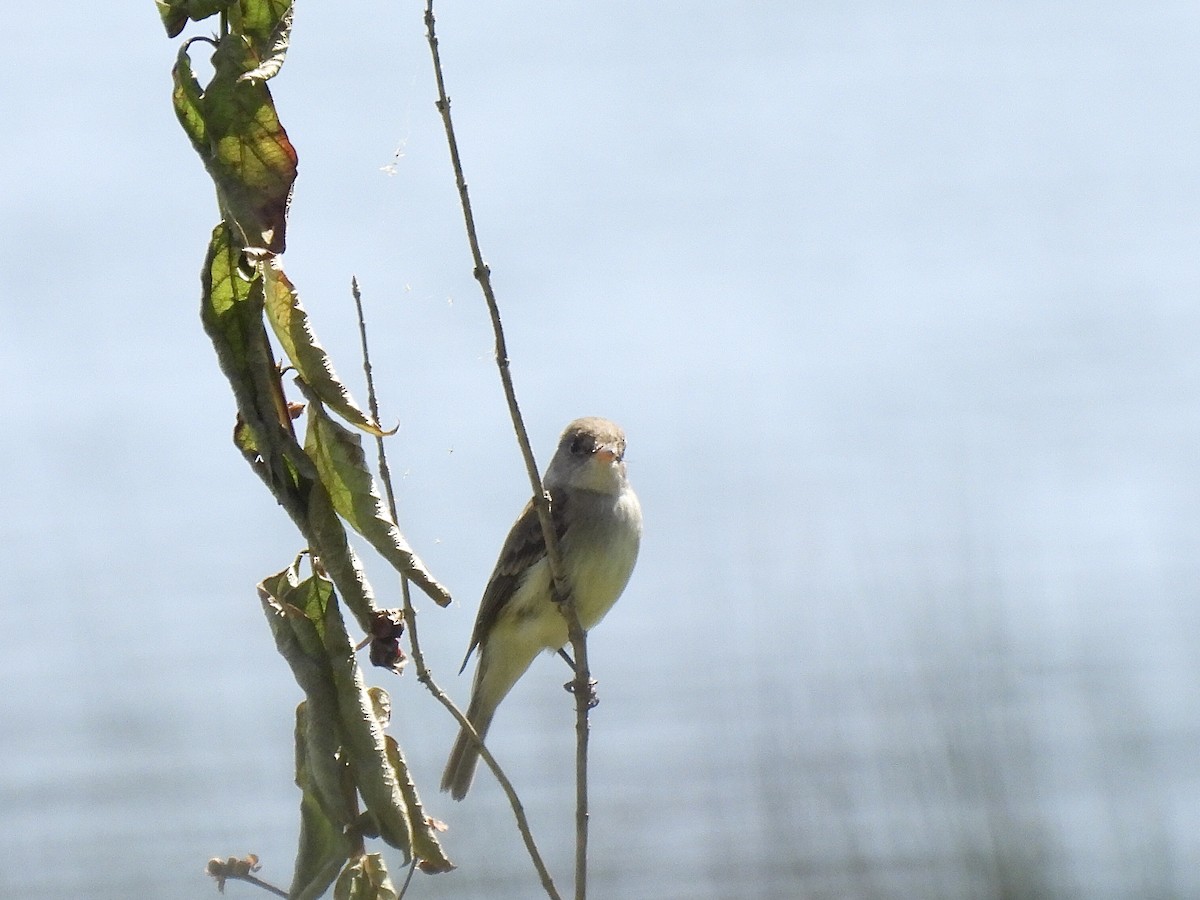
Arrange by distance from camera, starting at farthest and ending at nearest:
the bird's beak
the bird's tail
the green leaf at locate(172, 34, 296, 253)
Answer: the bird's beak
the bird's tail
the green leaf at locate(172, 34, 296, 253)

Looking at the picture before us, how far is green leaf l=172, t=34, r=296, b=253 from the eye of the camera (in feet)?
5.04

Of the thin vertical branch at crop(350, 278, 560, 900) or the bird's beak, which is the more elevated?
the bird's beak

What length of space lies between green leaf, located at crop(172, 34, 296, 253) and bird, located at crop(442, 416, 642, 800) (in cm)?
331

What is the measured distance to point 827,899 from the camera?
4.38m

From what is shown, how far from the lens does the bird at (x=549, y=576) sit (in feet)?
16.0

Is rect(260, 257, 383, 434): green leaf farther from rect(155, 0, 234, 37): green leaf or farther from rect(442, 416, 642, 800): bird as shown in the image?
rect(442, 416, 642, 800): bird

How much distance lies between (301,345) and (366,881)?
0.61m

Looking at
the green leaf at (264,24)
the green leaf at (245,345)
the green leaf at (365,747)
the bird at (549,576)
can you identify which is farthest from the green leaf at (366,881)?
the bird at (549,576)

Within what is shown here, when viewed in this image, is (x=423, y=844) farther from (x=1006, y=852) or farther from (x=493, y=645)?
(x=493, y=645)

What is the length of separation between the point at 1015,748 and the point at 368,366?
2.93m

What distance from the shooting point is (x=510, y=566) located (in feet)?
16.6

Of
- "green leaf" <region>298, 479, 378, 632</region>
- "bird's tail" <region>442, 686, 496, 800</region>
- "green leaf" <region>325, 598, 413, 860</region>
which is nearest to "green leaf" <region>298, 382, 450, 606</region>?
"green leaf" <region>298, 479, 378, 632</region>

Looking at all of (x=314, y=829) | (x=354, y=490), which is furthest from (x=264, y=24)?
(x=314, y=829)

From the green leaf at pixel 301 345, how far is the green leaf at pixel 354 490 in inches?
1.1
